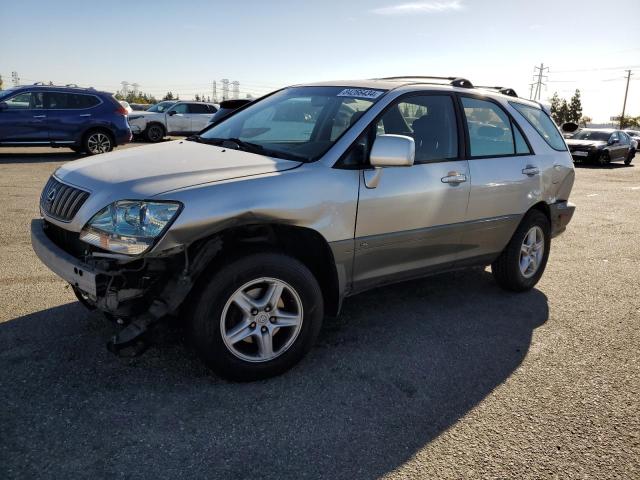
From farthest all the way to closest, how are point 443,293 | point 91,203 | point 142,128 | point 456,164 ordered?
point 142,128
point 443,293
point 456,164
point 91,203

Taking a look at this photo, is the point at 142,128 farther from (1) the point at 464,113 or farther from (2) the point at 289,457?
(2) the point at 289,457

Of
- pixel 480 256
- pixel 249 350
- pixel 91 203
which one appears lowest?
pixel 249 350

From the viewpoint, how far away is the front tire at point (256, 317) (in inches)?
114

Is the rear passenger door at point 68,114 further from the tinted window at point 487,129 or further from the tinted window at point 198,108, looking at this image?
the tinted window at point 487,129

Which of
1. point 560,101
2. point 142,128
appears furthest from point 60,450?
point 560,101

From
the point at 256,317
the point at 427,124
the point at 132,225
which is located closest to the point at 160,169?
the point at 132,225

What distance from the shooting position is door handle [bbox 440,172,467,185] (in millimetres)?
3838

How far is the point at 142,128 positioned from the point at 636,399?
19185 mm

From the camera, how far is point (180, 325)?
3.01 metres

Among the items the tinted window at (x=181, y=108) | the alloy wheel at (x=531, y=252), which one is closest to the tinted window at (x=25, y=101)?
the tinted window at (x=181, y=108)

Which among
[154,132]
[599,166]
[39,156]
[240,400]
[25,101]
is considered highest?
[25,101]

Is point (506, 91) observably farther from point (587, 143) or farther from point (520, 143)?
point (587, 143)

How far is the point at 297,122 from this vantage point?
3.88 m

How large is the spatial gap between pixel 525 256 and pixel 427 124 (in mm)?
1679
